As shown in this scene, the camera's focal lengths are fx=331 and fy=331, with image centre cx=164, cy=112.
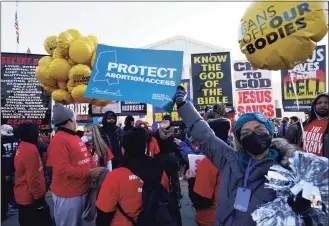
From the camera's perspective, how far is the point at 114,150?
5383mm

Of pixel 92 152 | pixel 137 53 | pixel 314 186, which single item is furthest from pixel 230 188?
pixel 92 152

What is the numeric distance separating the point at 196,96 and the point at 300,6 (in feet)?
19.7

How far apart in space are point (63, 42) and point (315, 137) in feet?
14.6

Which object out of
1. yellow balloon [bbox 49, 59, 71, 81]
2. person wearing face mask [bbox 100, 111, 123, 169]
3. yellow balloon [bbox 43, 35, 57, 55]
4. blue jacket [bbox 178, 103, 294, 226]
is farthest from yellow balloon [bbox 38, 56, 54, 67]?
blue jacket [bbox 178, 103, 294, 226]

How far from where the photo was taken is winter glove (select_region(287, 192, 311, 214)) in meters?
1.63

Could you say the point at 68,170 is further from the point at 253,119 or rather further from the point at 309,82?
the point at 309,82

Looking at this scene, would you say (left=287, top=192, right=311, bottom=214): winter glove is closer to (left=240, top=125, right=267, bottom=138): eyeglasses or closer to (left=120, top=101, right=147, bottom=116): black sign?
(left=240, top=125, right=267, bottom=138): eyeglasses

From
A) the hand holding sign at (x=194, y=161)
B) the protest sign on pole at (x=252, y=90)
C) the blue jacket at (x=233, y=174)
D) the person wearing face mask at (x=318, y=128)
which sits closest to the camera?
the blue jacket at (x=233, y=174)

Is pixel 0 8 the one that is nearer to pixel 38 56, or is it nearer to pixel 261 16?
pixel 38 56

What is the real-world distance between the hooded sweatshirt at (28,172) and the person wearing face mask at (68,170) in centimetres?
62

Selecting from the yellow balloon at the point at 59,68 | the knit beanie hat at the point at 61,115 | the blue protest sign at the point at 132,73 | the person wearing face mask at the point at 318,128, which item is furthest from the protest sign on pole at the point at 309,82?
the knit beanie hat at the point at 61,115

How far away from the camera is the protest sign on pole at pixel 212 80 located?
8.05 m

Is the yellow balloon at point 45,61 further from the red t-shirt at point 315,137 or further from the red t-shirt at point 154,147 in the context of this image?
the red t-shirt at point 315,137

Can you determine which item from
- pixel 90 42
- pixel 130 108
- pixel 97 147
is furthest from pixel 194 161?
A: pixel 130 108
